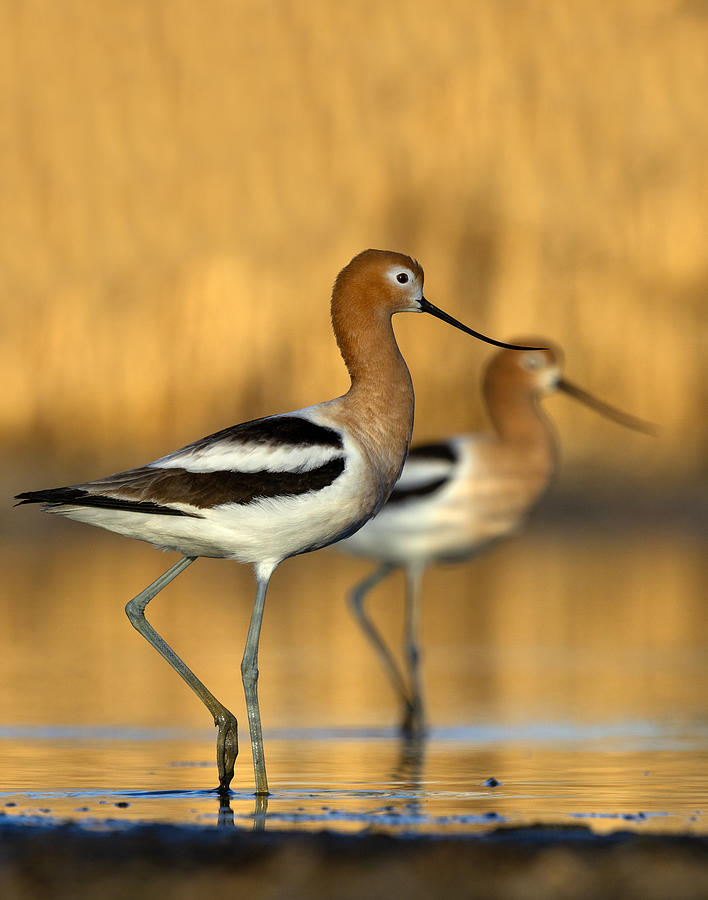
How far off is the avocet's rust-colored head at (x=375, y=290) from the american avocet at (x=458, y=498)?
344 cm

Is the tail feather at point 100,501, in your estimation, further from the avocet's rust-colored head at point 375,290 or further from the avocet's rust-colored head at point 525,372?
the avocet's rust-colored head at point 525,372

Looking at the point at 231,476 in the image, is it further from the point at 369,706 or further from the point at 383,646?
the point at 383,646

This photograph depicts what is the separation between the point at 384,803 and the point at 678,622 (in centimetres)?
733

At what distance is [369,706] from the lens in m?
9.09

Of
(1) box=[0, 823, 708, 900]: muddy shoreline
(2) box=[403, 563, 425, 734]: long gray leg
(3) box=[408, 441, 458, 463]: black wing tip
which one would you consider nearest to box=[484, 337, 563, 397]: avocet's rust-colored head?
(3) box=[408, 441, 458, 463]: black wing tip

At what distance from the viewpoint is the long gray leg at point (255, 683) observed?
591 centimetres

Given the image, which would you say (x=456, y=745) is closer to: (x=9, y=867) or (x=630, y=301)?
(x=9, y=867)

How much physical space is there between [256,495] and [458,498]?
450 centimetres

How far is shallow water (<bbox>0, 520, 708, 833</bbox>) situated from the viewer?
5715 millimetres

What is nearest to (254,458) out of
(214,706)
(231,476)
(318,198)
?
(231,476)

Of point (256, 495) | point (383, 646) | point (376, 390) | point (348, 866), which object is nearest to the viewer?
point (348, 866)

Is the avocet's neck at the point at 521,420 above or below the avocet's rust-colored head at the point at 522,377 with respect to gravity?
below

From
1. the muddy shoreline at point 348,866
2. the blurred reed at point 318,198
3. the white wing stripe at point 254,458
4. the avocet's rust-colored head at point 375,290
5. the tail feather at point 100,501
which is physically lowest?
the blurred reed at point 318,198

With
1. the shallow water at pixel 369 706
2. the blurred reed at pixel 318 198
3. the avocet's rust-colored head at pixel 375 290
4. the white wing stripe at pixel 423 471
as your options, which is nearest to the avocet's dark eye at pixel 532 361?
the white wing stripe at pixel 423 471
